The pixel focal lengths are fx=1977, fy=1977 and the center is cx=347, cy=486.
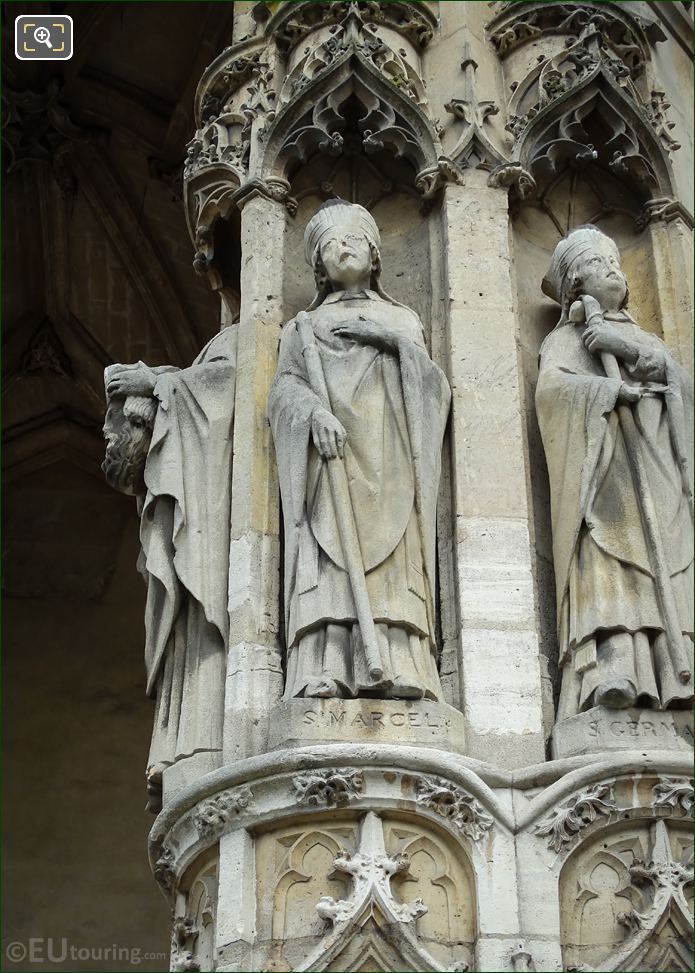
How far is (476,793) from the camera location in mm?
7238

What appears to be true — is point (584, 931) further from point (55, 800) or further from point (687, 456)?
point (55, 800)

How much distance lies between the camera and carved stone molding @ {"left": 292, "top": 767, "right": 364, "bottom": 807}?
718cm

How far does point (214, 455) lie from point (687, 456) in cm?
197

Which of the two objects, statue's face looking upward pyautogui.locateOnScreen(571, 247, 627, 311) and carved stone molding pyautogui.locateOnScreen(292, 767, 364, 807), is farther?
statue's face looking upward pyautogui.locateOnScreen(571, 247, 627, 311)

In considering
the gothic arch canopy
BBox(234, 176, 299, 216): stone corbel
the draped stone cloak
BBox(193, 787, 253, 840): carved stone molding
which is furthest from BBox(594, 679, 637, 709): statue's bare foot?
BBox(234, 176, 299, 216): stone corbel

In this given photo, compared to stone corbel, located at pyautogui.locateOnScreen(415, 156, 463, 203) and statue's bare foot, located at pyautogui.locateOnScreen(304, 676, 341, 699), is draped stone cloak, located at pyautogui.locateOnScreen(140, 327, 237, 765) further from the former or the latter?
stone corbel, located at pyautogui.locateOnScreen(415, 156, 463, 203)

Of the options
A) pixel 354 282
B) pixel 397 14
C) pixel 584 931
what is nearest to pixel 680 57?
pixel 397 14

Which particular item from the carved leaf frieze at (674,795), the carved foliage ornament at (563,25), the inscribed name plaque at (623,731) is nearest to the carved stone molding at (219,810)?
the inscribed name plaque at (623,731)

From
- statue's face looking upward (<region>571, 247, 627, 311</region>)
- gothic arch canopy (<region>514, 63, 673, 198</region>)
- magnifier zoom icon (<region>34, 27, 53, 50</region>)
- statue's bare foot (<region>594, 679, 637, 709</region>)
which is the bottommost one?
statue's bare foot (<region>594, 679, 637, 709</region>)

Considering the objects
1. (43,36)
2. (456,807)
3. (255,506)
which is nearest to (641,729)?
(456,807)

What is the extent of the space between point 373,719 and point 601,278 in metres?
2.34

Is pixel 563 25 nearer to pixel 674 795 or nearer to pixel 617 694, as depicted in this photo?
pixel 617 694

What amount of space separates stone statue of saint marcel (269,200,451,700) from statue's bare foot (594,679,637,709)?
630 millimetres

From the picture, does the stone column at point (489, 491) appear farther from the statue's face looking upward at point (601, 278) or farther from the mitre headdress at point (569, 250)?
the statue's face looking upward at point (601, 278)
